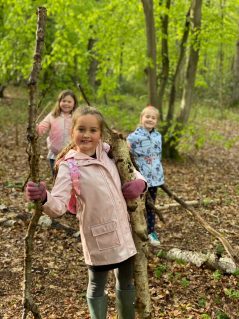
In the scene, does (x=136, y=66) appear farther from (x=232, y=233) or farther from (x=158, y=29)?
(x=232, y=233)

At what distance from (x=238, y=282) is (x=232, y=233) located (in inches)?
61.9

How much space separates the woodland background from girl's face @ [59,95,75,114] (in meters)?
0.35

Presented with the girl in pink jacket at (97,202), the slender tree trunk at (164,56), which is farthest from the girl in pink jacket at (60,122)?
the slender tree trunk at (164,56)

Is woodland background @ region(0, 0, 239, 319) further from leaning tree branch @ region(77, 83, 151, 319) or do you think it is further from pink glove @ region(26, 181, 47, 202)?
leaning tree branch @ region(77, 83, 151, 319)

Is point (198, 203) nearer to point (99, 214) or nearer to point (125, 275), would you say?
point (125, 275)

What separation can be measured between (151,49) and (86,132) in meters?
7.19

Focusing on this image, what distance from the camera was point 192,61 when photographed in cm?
1027

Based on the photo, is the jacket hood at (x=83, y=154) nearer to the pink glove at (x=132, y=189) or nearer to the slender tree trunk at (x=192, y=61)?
the pink glove at (x=132, y=189)

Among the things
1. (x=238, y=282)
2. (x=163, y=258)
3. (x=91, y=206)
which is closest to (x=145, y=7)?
(x=163, y=258)

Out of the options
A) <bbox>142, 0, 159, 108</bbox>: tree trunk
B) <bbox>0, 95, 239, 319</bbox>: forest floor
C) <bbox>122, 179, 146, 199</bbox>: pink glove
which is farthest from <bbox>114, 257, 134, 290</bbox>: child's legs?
<bbox>142, 0, 159, 108</bbox>: tree trunk

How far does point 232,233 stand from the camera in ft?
19.6

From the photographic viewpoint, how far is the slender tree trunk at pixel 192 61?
9.56 meters

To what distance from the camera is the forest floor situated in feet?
13.4

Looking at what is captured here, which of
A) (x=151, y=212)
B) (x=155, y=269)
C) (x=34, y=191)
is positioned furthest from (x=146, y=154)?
(x=34, y=191)
